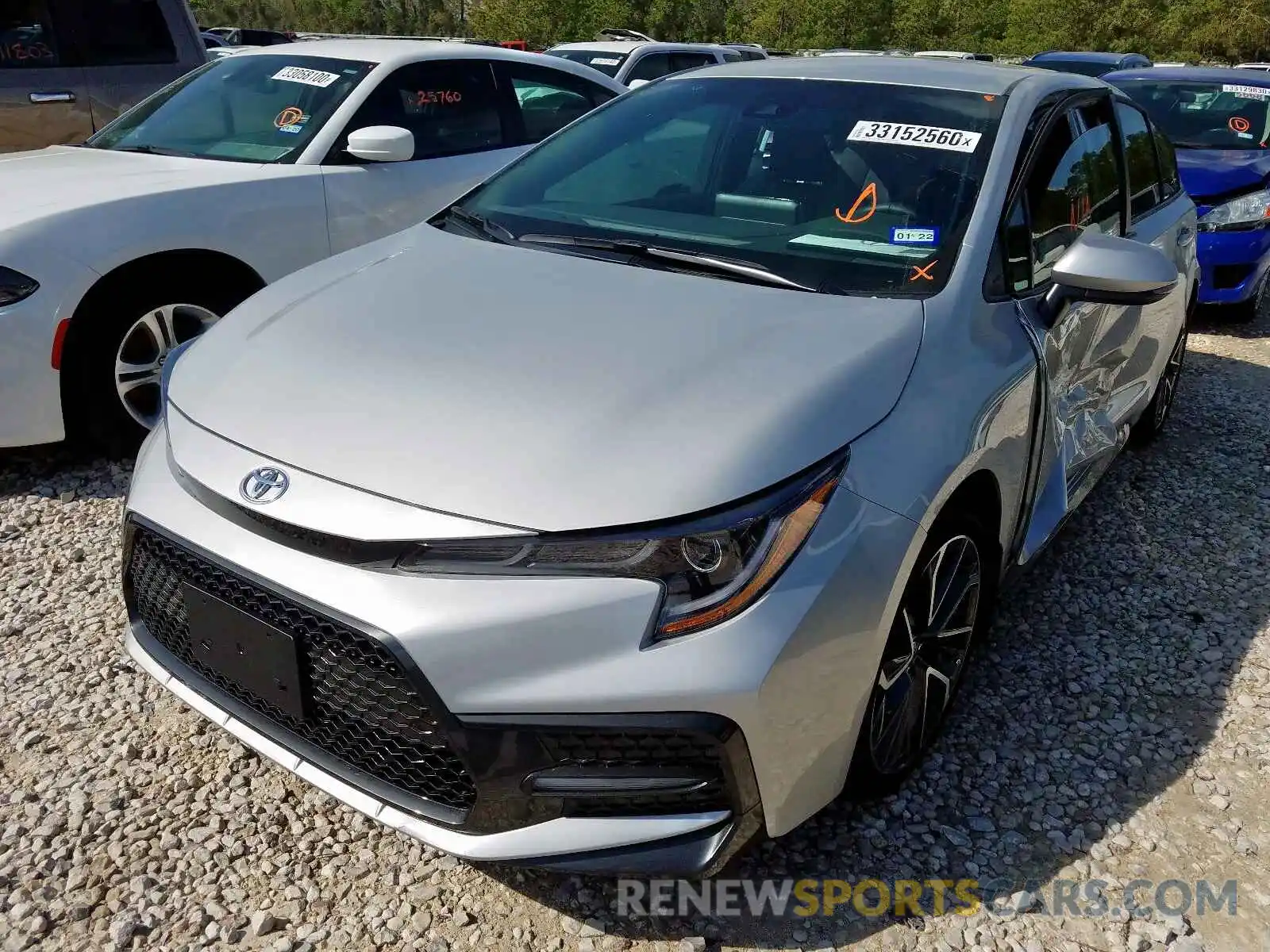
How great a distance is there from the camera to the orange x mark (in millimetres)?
2453

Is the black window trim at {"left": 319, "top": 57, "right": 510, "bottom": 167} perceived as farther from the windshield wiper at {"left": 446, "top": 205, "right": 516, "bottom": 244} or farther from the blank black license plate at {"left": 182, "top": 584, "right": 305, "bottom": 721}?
the blank black license plate at {"left": 182, "top": 584, "right": 305, "bottom": 721}

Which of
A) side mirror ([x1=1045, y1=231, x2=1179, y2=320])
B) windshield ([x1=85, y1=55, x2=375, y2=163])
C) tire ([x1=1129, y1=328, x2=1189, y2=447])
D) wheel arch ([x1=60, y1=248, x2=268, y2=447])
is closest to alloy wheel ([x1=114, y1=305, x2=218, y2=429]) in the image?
wheel arch ([x1=60, y1=248, x2=268, y2=447])

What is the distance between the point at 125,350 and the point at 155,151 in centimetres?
116

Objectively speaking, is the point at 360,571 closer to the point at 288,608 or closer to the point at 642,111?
the point at 288,608

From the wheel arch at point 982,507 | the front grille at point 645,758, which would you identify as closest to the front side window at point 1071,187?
the wheel arch at point 982,507

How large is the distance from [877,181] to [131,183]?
2919mm

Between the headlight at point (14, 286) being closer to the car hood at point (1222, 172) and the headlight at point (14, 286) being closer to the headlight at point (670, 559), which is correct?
the headlight at point (670, 559)

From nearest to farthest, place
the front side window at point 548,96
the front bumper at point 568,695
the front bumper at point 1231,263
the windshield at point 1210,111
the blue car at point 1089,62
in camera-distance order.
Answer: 1. the front bumper at point 568,695
2. the front side window at point 548,96
3. the front bumper at point 1231,263
4. the windshield at point 1210,111
5. the blue car at point 1089,62

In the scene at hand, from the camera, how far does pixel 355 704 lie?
74.8 inches

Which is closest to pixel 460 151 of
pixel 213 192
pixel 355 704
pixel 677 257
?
pixel 213 192

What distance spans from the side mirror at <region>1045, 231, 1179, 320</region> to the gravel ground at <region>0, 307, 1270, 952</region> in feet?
3.60

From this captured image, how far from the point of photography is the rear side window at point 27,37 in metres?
5.70

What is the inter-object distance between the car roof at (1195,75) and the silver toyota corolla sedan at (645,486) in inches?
230

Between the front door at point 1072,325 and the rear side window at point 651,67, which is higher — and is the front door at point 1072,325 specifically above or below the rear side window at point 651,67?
above
